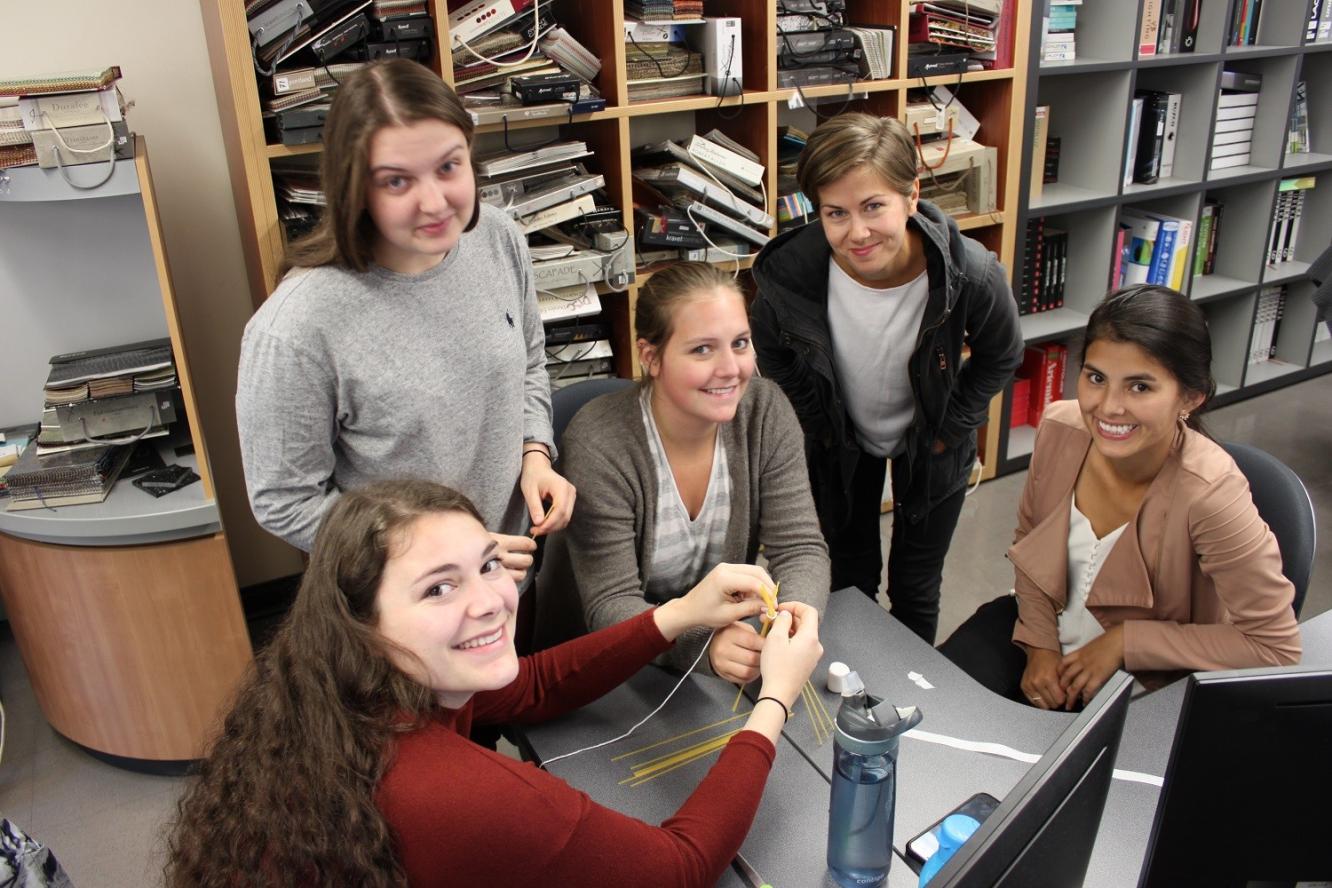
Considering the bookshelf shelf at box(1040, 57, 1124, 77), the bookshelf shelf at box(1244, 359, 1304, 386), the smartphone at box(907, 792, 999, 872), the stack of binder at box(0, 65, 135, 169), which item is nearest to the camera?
the smartphone at box(907, 792, 999, 872)

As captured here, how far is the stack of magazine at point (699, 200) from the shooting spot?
9.04ft

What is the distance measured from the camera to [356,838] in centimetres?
96

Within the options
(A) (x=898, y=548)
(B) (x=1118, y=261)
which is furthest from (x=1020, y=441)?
(A) (x=898, y=548)

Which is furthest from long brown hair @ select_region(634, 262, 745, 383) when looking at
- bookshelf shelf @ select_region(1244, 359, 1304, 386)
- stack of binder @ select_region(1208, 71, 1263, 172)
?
bookshelf shelf @ select_region(1244, 359, 1304, 386)

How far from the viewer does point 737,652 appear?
1.37m

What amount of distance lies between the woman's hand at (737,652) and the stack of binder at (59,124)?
1.49 meters

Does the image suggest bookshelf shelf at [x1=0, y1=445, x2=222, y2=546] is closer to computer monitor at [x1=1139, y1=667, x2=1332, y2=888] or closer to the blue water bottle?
the blue water bottle

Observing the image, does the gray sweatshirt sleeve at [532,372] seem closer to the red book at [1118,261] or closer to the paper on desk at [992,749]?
the paper on desk at [992,749]

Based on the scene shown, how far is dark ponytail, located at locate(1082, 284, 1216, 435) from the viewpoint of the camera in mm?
1576

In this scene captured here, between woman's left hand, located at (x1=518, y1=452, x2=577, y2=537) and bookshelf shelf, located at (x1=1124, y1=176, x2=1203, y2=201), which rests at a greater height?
bookshelf shelf, located at (x1=1124, y1=176, x2=1203, y2=201)

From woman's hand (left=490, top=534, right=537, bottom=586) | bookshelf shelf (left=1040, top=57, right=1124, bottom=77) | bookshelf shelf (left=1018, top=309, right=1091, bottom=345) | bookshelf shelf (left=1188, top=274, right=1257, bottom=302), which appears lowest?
bookshelf shelf (left=1018, top=309, right=1091, bottom=345)

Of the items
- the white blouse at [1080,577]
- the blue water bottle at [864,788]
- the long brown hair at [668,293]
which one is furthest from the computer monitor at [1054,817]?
the long brown hair at [668,293]

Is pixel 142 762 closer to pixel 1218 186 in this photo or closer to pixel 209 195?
pixel 209 195

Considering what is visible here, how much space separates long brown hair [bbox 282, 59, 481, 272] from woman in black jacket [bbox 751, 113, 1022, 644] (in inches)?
29.4
